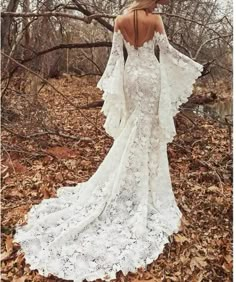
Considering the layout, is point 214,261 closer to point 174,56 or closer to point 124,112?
point 124,112

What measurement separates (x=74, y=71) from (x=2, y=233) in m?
8.79

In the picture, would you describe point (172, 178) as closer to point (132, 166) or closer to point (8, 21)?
point (132, 166)

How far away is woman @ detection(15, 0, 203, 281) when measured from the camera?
3.17 metres

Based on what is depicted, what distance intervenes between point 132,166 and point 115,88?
27.0 inches

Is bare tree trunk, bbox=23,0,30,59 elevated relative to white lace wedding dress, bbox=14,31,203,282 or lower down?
elevated

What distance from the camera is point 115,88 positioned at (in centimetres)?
354

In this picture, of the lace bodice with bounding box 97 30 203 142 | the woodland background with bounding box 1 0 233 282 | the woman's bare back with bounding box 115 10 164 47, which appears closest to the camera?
the woodland background with bounding box 1 0 233 282

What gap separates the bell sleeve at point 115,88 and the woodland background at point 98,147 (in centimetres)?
89

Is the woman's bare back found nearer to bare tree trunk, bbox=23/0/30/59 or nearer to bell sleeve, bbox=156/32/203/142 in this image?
bell sleeve, bbox=156/32/203/142

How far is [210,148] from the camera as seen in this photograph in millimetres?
5609

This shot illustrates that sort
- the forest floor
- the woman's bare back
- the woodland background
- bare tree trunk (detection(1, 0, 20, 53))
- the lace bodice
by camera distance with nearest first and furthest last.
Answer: the forest floor
the woodland background
the woman's bare back
the lace bodice
bare tree trunk (detection(1, 0, 20, 53))

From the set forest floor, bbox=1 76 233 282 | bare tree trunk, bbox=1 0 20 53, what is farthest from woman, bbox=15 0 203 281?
bare tree trunk, bbox=1 0 20 53

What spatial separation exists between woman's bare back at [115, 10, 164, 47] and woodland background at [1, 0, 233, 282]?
0.99m

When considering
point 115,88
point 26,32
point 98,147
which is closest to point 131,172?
point 115,88
